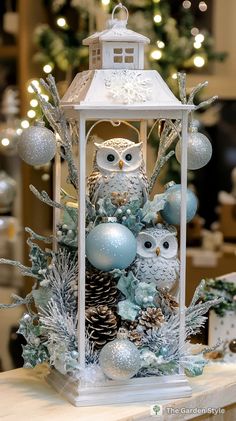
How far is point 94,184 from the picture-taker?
138cm

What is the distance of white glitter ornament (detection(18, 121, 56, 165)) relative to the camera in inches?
52.4

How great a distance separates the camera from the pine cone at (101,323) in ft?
4.36

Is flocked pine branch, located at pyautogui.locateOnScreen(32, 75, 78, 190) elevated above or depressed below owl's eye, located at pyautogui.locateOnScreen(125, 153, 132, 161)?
above

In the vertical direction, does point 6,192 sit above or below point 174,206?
below

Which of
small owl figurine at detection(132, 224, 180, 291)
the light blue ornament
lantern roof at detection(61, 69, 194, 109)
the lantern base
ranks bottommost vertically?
the lantern base

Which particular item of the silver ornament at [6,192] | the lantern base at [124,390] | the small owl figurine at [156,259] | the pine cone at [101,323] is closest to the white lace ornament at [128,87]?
the small owl figurine at [156,259]

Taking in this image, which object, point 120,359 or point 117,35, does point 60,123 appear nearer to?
point 117,35

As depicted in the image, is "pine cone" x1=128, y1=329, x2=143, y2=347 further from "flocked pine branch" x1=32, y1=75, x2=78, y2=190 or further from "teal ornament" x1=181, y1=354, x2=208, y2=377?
"flocked pine branch" x1=32, y1=75, x2=78, y2=190

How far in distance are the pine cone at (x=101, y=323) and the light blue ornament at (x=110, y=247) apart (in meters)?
0.07

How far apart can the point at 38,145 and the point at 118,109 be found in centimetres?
14

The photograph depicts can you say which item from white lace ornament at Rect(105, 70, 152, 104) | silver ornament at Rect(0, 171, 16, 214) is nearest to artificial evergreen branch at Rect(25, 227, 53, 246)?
white lace ornament at Rect(105, 70, 152, 104)

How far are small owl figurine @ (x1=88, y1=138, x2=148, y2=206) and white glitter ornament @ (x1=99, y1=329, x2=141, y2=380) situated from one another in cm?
23

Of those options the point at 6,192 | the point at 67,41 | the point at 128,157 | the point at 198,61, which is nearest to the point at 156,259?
the point at 128,157

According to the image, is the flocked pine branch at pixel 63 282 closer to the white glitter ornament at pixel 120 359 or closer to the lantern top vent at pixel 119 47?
the white glitter ornament at pixel 120 359
